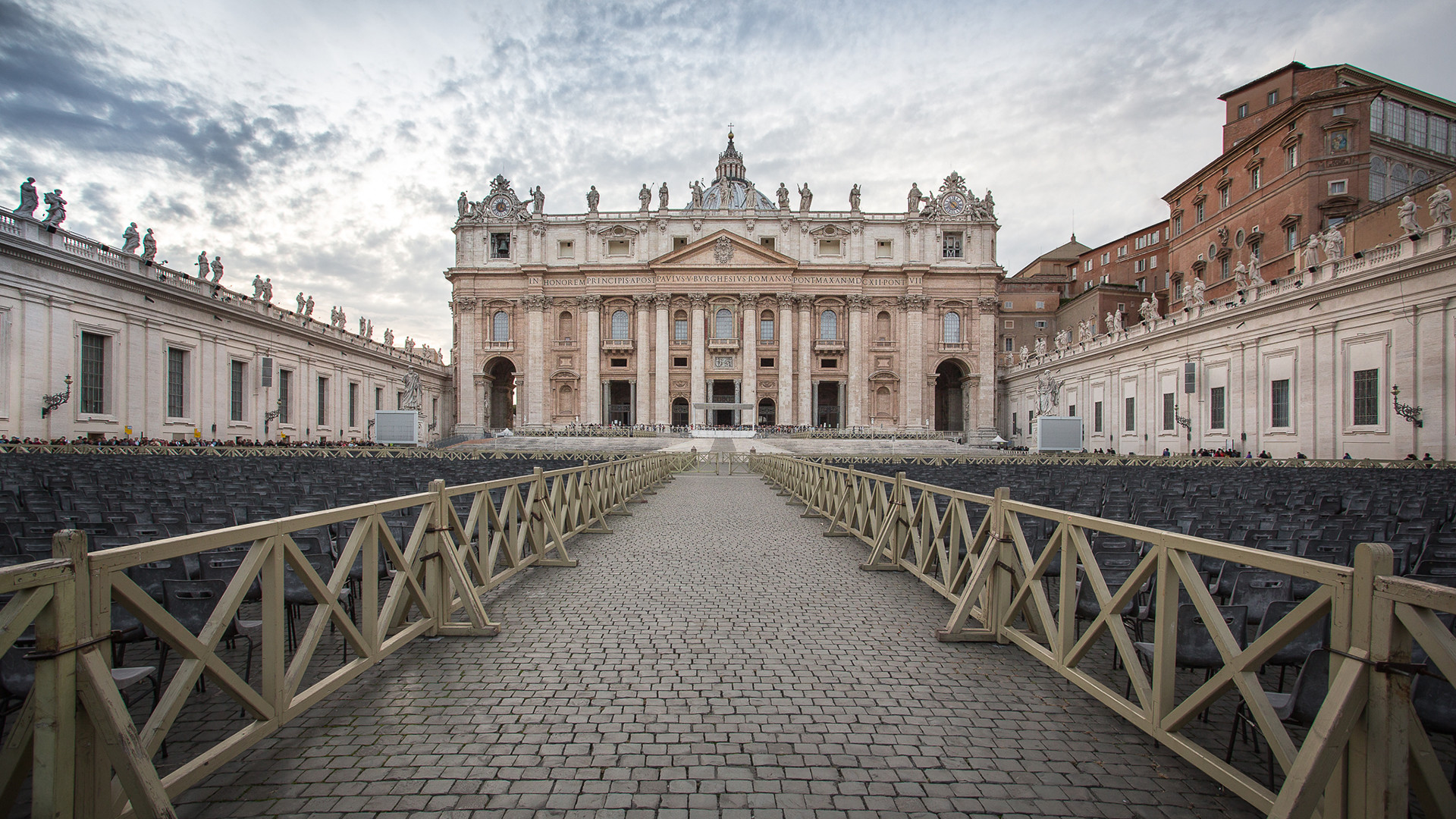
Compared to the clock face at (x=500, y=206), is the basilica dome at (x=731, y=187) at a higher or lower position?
higher

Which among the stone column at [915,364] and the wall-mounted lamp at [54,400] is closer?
the wall-mounted lamp at [54,400]

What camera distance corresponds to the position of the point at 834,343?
63969 millimetres

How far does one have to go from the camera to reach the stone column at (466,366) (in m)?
62.7

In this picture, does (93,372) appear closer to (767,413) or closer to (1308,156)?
(767,413)

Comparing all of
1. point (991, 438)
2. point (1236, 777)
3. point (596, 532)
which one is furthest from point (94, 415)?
point (991, 438)

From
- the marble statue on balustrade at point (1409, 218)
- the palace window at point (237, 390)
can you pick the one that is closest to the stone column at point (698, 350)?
the palace window at point (237, 390)

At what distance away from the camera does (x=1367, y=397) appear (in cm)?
2391

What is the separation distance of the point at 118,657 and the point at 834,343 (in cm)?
6203

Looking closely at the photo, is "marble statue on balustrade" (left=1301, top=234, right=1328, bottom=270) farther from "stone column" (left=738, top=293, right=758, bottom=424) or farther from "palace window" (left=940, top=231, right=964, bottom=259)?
"stone column" (left=738, top=293, right=758, bottom=424)

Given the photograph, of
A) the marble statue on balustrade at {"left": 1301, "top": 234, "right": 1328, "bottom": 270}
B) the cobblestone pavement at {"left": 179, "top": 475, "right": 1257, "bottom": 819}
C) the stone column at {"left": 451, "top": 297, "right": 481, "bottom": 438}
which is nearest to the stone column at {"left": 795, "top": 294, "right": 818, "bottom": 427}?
the stone column at {"left": 451, "top": 297, "right": 481, "bottom": 438}

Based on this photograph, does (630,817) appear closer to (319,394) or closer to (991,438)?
(319,394)

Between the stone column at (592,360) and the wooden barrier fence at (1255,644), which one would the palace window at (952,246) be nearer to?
the stone column at (592,360)

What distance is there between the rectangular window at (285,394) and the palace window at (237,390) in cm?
240

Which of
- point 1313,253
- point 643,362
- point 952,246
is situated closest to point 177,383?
point 643,362
